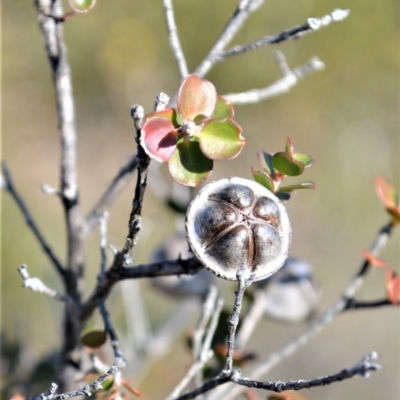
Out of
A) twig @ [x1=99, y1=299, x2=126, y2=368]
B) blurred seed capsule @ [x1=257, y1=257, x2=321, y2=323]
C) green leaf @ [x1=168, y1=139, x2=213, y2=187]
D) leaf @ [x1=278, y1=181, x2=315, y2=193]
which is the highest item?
green leaf @ [x1=168, y1=139, x2=213, y2=187]

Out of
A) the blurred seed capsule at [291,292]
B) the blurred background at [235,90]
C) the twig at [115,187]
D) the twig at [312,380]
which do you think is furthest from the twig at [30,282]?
the blurred background at [235,90]

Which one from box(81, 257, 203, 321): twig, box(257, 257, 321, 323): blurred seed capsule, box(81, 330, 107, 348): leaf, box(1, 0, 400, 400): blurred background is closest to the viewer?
box(81, 257, 203, 321): twig

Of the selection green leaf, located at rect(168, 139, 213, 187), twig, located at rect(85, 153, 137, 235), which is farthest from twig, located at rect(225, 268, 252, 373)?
twig, located at rect(85, 153, 137, 235)

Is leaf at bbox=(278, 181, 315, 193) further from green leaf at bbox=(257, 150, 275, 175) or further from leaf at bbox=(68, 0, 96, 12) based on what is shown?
leaf at bbox=(68, 0, 96, 12)

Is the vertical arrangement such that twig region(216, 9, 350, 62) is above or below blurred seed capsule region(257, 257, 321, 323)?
above

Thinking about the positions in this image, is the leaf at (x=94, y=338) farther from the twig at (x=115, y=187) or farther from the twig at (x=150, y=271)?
the twig at (x=115, y=187)
